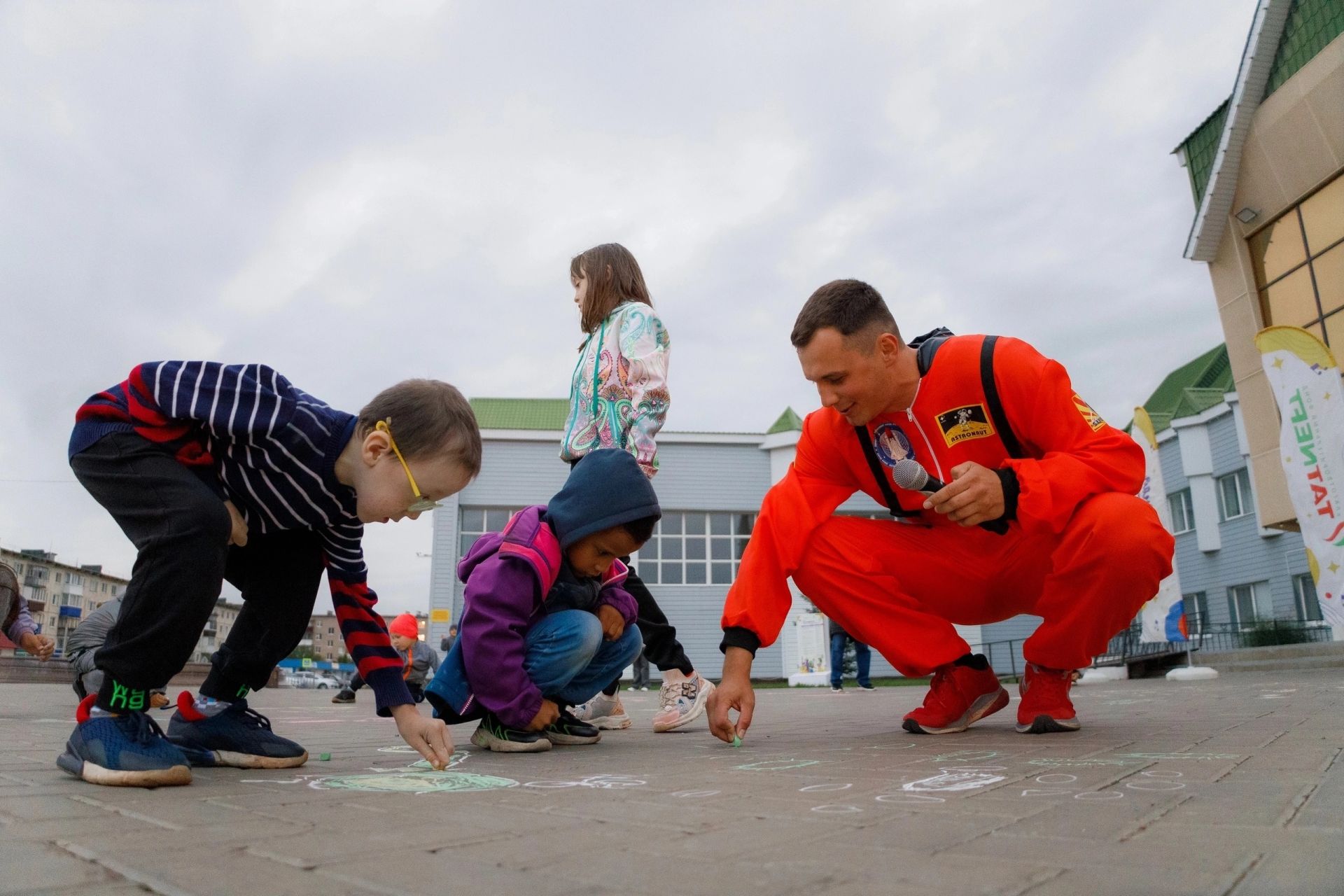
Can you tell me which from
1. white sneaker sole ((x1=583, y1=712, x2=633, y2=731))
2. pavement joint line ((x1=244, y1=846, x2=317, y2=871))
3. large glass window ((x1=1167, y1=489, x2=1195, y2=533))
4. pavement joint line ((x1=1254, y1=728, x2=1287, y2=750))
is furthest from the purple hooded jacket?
large glass window ((x1=1167, y1=489, x2=1195, y2=533))

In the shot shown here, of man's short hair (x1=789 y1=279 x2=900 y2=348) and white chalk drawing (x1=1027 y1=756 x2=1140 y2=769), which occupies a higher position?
man's short hair (x1=789 y1=279 x2=900 y2=348)

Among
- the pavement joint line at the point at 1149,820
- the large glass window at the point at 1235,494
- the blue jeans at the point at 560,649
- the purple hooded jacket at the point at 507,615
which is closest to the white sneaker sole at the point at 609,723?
the blue jeans at the point at 560,649

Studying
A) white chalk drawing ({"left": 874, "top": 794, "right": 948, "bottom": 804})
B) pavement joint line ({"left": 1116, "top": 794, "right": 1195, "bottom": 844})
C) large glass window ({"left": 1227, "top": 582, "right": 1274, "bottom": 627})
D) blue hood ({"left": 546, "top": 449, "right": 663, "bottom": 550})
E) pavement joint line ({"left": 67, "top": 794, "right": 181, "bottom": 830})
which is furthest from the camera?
large glass window ({"left": 1227, "top": 582, "right": 1274, "bottom": 627})

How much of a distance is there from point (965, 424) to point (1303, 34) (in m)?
15.9

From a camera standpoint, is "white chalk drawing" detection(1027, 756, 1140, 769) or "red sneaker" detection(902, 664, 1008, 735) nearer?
"white chalk drawing" detection(1027, 756, 1140, 769)

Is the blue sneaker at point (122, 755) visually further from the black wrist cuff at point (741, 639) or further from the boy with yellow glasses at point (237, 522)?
the black wrist cuff at point (741, 639)

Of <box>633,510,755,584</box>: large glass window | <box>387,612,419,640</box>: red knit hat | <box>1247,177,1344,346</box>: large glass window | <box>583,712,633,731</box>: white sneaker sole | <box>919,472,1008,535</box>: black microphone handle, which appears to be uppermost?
<box>1247,177,1344,346</box>: large glass window

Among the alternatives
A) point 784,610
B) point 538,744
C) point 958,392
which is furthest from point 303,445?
point 958,392

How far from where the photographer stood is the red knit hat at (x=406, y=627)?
936 centimetres

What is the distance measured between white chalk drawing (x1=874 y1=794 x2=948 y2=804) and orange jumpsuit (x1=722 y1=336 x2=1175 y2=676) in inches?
44.0

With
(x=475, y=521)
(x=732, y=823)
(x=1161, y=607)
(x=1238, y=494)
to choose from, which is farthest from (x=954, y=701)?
(x=1238, y=494)

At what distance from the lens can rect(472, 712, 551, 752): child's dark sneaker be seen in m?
2.91

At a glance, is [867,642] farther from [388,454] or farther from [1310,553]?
[1310,553]

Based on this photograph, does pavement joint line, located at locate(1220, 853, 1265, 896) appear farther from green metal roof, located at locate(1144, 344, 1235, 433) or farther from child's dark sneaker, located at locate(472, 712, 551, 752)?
green metal roof, located at locate(1144, 344, 1235, 433)
